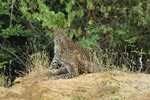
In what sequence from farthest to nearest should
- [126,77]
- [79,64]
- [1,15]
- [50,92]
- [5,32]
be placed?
[1,15]
[5,32]
[79,64]
[126,77]
[50,92]

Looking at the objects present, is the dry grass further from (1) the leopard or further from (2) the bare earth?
(2) the bare earth

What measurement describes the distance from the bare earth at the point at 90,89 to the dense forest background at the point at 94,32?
150 inches

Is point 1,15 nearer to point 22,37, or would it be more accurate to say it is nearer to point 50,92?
point 22,37

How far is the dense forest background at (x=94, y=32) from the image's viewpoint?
13.0 metres

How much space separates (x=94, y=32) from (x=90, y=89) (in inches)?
250

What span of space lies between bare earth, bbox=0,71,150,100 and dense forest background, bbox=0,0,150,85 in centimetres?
380

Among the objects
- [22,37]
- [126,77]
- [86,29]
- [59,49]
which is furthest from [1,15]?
[126,77]

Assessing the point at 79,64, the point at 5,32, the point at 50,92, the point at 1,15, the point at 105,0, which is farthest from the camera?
the point at 1,15

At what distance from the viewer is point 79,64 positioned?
8719 millimetres

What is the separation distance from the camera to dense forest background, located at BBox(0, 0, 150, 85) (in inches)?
514

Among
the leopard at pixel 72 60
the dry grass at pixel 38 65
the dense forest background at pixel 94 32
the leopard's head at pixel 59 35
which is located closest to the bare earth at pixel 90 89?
the leopard at pixel 72 60

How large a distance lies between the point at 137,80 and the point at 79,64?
1195mm

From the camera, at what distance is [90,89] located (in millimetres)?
7578

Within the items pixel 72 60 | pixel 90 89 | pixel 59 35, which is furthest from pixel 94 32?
pixel 90 89
